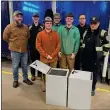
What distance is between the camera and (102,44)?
11.0 ft

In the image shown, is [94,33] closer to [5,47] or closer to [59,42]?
[59,42]

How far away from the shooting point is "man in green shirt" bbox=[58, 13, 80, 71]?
361 cm

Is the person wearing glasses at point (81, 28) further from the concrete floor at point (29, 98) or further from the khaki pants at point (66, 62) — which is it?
the concrete floor at point (29, 98)

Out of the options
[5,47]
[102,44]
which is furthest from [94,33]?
[5,47]

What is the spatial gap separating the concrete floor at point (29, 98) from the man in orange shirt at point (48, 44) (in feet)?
2.15

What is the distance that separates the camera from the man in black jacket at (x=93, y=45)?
330 cm

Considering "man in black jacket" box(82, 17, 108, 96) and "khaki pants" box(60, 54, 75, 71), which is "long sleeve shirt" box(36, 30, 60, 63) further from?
"man in black jacket" box(82, 17, 108, 96)

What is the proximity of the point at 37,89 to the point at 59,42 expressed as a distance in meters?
1.03

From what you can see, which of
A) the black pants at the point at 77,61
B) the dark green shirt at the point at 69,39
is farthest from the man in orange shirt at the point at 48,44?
the black pants at the point at 77,61

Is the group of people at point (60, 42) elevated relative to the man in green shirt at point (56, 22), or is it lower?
lower

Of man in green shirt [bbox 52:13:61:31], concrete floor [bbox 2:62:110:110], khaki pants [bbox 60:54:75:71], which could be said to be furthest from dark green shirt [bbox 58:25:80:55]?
concrete floor [bbox 2:62:110:110]

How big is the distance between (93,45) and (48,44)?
78 cm

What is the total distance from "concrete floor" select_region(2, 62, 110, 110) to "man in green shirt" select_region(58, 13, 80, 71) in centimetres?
81

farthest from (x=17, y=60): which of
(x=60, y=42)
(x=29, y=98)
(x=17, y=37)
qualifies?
(x=60, y=42)
